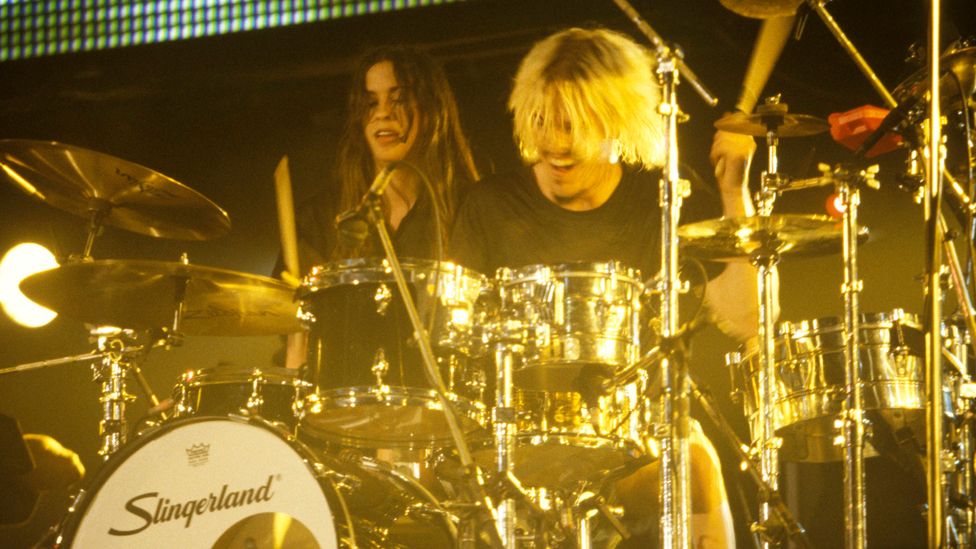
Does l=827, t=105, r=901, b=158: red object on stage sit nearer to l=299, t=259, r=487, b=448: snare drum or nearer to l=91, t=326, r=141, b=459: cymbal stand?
l=299, t=259, r=487, b=448: snare drum

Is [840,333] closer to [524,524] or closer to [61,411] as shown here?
[524,524]

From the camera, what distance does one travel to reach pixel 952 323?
3422 millimetres

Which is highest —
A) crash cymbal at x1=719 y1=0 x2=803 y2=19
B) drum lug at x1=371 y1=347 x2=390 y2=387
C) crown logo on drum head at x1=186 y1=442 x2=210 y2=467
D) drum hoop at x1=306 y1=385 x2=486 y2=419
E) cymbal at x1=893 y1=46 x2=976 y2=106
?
crash cymbal at x1=719 y1=0 x2=803 y2=19

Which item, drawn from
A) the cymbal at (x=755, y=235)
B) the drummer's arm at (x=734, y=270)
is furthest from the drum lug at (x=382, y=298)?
the drummer's arm at (x=734, y=270)

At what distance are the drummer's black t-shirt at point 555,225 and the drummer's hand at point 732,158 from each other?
78 millimetres

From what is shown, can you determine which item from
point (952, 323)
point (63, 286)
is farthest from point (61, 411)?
point (952, 323)

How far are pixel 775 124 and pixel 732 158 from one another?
0.44 m

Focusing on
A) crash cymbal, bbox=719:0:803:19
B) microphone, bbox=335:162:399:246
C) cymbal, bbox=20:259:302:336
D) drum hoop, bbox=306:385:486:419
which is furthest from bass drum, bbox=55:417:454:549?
crash cymbal, bbox=719:0:803:19

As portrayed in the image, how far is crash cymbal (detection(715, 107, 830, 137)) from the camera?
361cm

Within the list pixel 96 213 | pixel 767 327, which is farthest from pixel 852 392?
pixel 96 213

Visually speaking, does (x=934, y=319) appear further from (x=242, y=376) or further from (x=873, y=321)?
(x=242, y=376)

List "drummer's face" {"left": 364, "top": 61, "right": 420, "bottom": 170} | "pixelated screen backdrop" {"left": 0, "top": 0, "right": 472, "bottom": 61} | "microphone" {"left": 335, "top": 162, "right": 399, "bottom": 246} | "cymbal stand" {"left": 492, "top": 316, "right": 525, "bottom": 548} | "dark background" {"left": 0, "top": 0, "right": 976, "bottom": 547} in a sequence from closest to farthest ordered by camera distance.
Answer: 1. "microphone" {"left": 335, "top": 162, "right": 399, "bottom": 246}
2. "cymbal stand" {"left": 492, "top": 316, "right": 525, "bottom": 548}
3. "dark background" {"left": 0, "top": 0, "right": 976, "bottom": 547}
4. "drummer's face" {"left": 364, "top": 61, "right": 420, "bottom": 170}
5. "pixelated screen backdrop" {"left": 0, "top": 0, "right": 472, "bottom": 61}

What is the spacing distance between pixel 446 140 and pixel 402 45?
1.56ft

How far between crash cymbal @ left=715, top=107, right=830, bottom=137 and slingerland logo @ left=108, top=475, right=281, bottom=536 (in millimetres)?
1890
